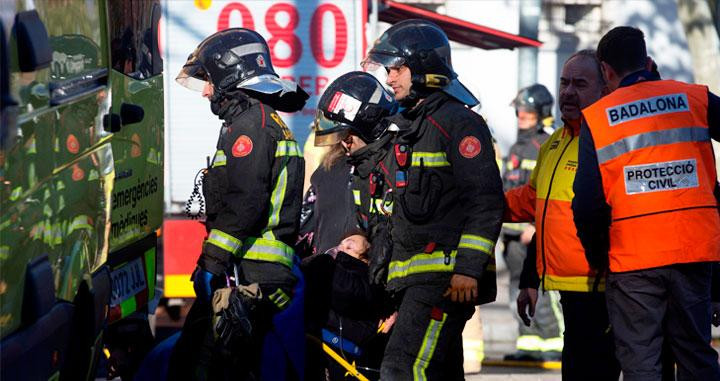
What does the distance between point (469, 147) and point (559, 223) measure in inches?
25.0

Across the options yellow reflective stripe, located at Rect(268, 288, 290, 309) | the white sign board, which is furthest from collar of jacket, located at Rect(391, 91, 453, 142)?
the white sign board

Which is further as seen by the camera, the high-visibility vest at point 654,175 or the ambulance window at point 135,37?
the ambulance window at point 135,37

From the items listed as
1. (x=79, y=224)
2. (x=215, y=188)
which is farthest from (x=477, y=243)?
(x=79, y=224)

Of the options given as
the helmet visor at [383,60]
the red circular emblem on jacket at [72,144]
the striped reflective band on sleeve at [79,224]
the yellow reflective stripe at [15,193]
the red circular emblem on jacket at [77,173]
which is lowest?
the striped reflective band on sleeve at [79,224]

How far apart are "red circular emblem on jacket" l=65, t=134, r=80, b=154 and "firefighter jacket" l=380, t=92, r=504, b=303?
153cm

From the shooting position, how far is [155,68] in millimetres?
6668

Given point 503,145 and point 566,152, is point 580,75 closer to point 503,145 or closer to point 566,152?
point 566,152

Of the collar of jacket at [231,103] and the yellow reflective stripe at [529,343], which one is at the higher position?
the collar of jacket at [231,103]

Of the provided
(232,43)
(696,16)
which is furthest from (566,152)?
(696,16)

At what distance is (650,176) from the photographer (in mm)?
5414

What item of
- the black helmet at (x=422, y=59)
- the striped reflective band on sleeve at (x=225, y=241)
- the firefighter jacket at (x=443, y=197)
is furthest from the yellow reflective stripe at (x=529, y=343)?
the striped reflective band on sleeve at (x=225, y=241)

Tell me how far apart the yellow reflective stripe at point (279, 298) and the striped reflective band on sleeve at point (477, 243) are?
859 mm

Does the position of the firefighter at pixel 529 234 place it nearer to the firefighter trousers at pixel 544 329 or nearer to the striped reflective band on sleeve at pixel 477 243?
the firefighter trousers at pixel 544 329

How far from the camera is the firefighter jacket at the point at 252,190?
18.6 ft
